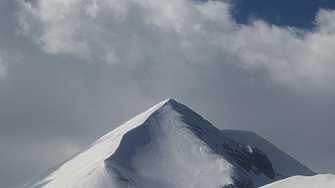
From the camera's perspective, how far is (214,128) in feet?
476

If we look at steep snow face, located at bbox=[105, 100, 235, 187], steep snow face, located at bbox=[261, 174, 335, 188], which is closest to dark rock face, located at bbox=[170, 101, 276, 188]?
steep snow face, located at bbox=[105, 100, 235, 187]

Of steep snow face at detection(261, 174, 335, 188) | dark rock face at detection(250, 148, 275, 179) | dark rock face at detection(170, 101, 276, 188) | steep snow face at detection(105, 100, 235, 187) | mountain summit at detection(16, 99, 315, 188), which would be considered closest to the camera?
steep snow face at detection(261, 174, 335, 188)

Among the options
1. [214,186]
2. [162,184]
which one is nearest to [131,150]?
[162,184]

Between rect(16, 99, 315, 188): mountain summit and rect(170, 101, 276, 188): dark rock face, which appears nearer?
rect(16, 99, 315, 188): mountain summit

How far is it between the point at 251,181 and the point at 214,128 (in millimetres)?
28037

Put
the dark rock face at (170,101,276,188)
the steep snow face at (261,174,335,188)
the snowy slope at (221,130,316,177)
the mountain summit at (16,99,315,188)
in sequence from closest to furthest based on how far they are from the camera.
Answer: the steep snow face at (261,174,335,188)
the mountain summit at (16,99,315,188)
the dark rock face at (170,101,276,188)
the snowy slope at (221,130,316,177)

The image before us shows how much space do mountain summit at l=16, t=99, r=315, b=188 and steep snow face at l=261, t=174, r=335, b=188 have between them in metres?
39.9

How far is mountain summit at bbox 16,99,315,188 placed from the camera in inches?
4284

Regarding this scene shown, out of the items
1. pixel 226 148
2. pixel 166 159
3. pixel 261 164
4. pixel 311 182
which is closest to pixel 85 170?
pixel 166 159

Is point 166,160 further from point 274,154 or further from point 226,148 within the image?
point 274,154

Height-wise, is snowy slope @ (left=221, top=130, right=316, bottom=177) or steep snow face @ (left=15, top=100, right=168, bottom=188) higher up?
steep snow face @ (left=15, top=100, right=168, bottom=188)

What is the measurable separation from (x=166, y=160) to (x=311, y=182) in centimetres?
5586

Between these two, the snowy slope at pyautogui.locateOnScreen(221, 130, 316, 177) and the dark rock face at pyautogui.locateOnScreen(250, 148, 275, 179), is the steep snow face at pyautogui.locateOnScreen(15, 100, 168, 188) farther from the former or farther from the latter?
the snowy slope at pyautogui.locateOnScreen(221, 130, 316, 177)

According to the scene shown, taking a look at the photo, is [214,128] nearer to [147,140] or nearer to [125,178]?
[147,140]
